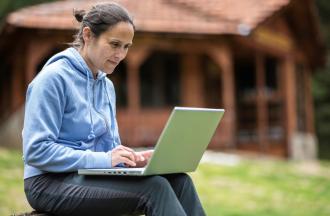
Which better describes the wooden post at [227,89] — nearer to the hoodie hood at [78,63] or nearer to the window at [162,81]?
the window at [162,81]

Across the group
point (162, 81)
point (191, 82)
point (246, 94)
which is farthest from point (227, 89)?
point (246, 94)

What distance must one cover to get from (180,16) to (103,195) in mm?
12513

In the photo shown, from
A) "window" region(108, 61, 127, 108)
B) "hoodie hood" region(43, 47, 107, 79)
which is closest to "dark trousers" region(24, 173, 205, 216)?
"hoodie hood" region(43, 47, 107, 79)

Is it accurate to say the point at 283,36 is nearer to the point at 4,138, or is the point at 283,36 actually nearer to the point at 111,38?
the point at 4,138

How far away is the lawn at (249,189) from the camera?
27.0 feet

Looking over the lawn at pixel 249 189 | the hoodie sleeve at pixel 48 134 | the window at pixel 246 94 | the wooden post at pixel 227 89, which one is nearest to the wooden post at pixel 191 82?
the wooden post at pixel 227 89

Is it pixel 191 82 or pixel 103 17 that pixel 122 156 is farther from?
pixel 191 82

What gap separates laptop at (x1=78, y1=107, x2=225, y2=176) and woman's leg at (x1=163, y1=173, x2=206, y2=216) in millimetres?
52

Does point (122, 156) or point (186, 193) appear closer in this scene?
point (122, 156)

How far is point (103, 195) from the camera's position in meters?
3.09

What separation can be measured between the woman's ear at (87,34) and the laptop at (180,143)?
73 centimetres

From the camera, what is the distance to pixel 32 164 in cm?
312

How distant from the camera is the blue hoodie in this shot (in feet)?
10.1

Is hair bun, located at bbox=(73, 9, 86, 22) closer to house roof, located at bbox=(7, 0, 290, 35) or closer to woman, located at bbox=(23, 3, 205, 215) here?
woman, located at bbox=(23, 3, 205, 215)
